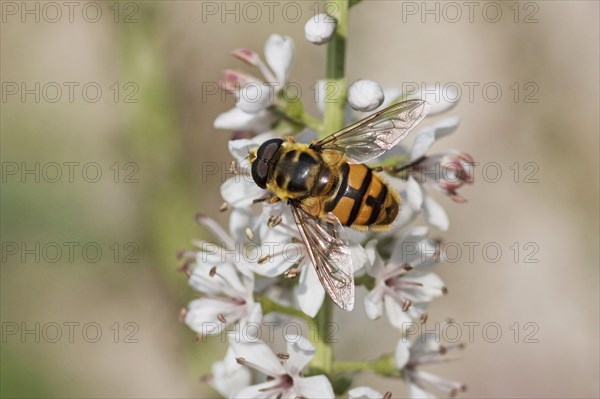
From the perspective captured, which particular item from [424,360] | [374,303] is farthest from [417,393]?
[374,303]

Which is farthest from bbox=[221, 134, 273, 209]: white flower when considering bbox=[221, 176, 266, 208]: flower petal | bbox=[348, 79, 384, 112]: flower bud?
bbox=[348, 79, 384, 112]: flower bud

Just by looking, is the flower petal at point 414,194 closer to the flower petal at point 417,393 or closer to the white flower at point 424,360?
the white flower at point 424,360

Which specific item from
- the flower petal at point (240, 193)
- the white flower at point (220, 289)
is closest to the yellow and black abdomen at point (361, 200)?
the flower petal at point (240, 193)

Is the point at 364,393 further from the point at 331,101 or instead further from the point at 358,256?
the point at 331,101

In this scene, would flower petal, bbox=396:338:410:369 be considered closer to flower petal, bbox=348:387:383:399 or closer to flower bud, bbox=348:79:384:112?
flower petal, bbox=348:387:383:399

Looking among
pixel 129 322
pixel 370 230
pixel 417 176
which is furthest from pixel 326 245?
pixel 129 322
